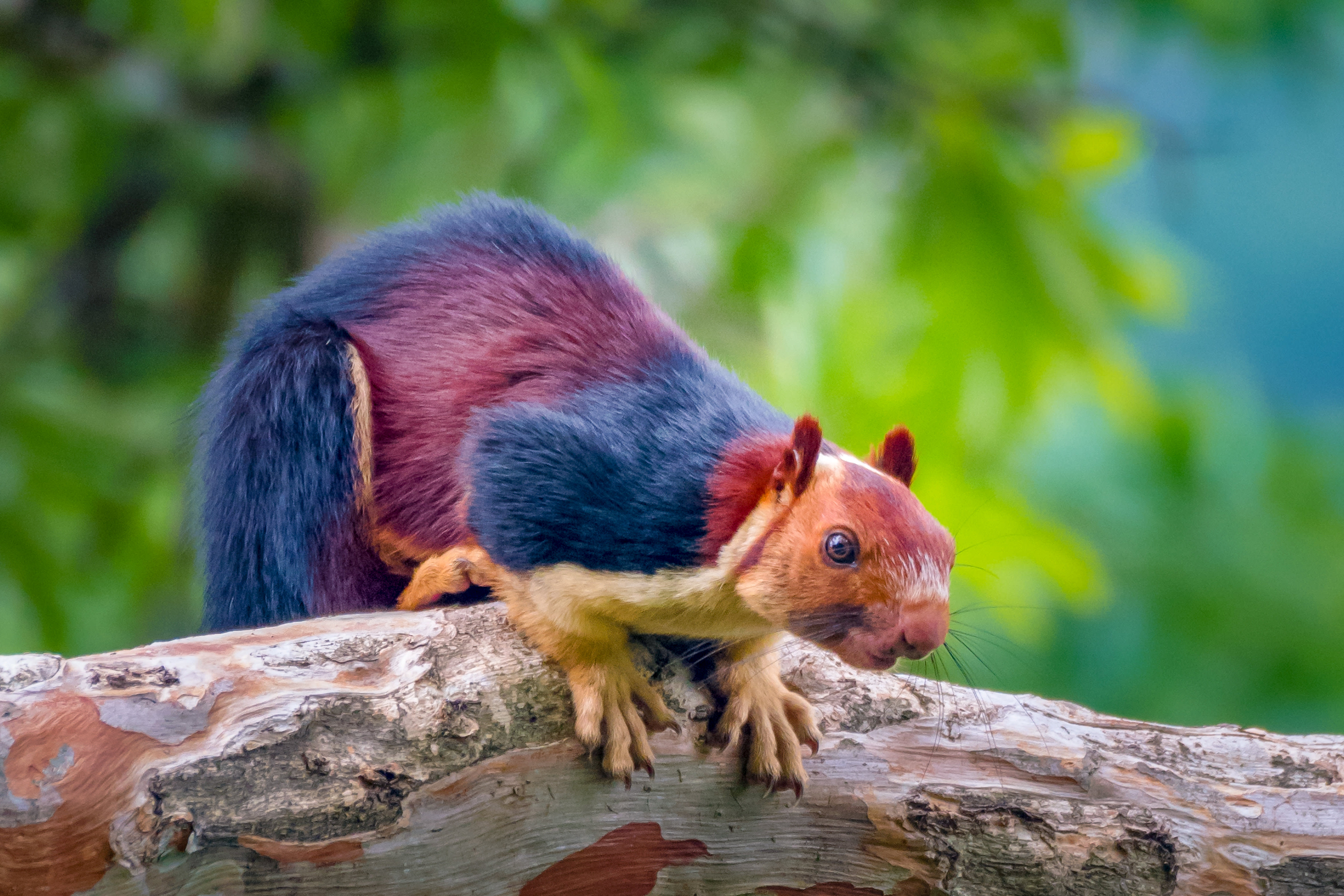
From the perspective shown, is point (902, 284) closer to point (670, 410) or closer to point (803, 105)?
point (803, 105)

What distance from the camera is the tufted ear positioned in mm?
1352

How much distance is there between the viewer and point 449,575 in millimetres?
1451

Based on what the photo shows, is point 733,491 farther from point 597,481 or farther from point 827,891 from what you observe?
point 827,891

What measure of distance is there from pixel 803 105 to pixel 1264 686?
9.81 feet

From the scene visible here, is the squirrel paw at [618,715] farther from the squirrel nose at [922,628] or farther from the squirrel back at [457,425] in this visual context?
the squirrel nose at [922,628]

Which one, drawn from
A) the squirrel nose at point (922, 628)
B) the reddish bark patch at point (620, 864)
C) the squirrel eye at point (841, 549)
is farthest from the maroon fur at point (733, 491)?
the reddish bark patch at point (620, 864)

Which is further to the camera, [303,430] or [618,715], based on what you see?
[303,430]

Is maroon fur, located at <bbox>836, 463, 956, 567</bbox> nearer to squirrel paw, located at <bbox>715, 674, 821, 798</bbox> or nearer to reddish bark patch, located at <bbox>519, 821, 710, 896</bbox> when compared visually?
squirrel paw, located at <bbox>715, 674, 821, 798</bbox>

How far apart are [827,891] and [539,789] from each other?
404mm

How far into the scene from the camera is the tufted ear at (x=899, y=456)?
1352 millimetres

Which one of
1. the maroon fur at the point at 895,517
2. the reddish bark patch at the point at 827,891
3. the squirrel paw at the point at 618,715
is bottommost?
the reddish bark patch at the point at 827,891

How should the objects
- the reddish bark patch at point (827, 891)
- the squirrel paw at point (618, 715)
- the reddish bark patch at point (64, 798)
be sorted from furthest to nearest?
the reddish bark patch at point (827, 891)
the squirrel paw at point (618, 715)
the reddish bark patch at point (64, 798)

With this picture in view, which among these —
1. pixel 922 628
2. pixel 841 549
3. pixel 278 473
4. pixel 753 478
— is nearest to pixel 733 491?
pixel 753 478

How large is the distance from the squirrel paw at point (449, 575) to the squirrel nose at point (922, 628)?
52 cm
